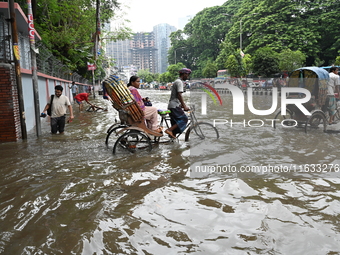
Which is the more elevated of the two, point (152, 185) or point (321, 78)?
point (321, 78)

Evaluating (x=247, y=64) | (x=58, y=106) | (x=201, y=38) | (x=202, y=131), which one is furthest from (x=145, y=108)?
(x=201, y=38)

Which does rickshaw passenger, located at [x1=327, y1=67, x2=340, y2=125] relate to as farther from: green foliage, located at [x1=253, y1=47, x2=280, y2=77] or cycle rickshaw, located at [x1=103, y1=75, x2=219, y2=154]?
green foliage, located at [x1=253, y1=47, x2=280, y2=77]

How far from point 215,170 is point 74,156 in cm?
298

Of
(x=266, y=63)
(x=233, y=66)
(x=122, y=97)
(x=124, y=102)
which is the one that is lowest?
(x=124, y=102)

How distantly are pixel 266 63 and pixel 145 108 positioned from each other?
28.8 meters

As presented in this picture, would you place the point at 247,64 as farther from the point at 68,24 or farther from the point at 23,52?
the point at 23,52

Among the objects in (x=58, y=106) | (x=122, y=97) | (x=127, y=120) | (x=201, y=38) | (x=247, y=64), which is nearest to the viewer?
(x=122, y=97)

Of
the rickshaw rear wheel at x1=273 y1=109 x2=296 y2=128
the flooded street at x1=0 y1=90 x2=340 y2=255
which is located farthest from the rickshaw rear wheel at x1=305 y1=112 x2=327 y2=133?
the flooded street at x1=0 y1=90 x2=340 y2=255

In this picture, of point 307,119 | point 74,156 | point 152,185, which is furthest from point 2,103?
point 307,119

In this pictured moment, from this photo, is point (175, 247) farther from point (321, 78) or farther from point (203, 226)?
point (321, 78)

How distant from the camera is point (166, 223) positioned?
3.49m

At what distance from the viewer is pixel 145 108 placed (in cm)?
701

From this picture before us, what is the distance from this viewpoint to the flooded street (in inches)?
120

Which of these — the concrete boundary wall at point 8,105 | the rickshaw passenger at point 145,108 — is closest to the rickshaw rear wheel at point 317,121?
the rickshaw passenger at point 145,108
